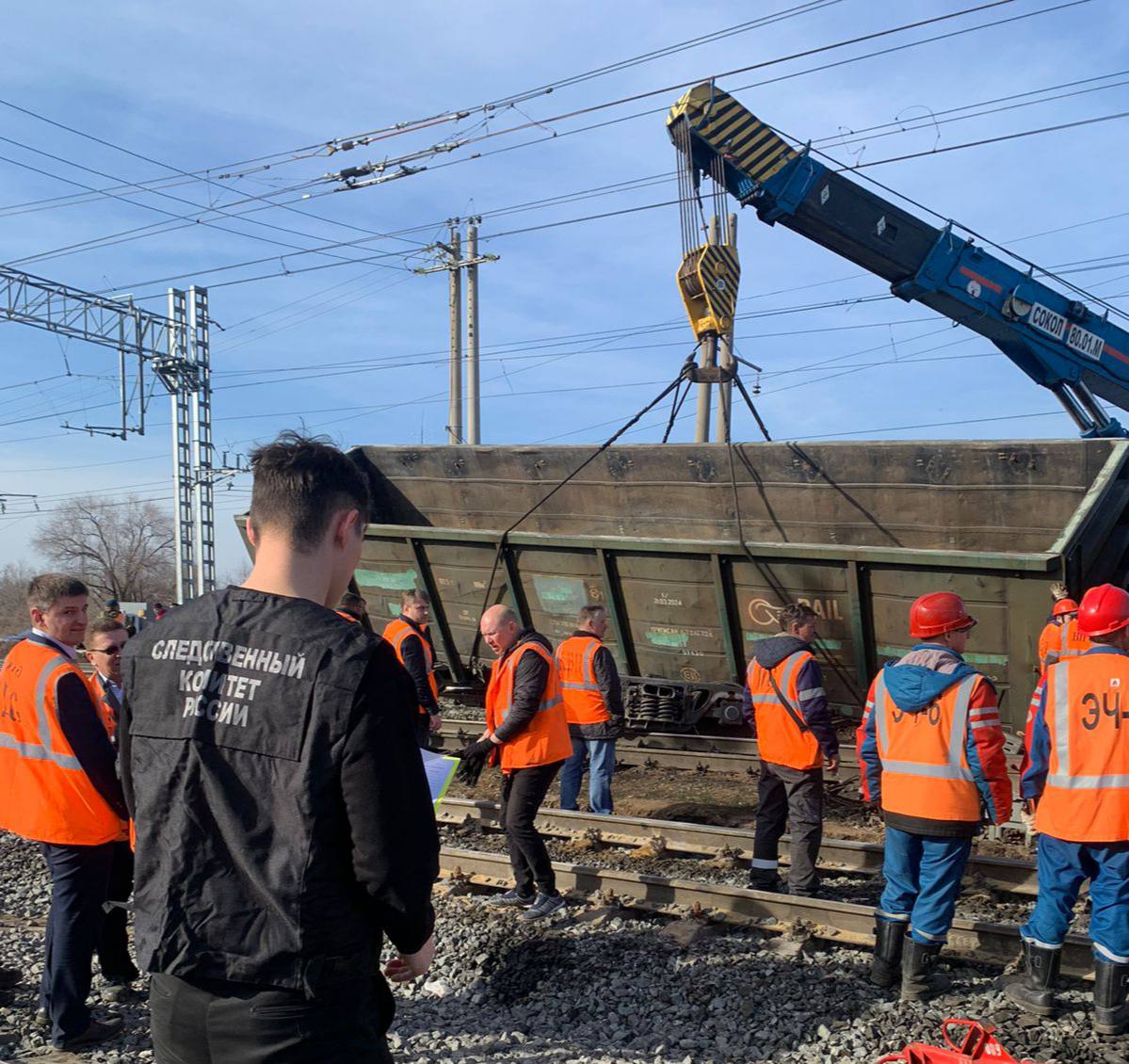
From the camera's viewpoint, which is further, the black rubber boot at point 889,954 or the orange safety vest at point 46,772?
the black rubber boot at point 889,954

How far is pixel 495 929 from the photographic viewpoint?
5254 mm

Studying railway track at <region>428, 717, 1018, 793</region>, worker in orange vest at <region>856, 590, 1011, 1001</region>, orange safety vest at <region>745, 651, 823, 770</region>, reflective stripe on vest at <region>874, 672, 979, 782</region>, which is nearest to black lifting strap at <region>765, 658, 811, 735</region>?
orange safety vest at <region>745, 651, 823, 770</region>

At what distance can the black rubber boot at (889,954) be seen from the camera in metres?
4.46

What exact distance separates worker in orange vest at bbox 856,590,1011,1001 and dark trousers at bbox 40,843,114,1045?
3.45 m

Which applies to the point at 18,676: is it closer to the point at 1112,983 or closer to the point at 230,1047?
the point at 230,1047

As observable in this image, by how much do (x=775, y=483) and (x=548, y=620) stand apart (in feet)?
8.84

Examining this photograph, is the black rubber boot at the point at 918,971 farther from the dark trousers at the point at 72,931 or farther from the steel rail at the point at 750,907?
the dark trousers at the point at 72,931

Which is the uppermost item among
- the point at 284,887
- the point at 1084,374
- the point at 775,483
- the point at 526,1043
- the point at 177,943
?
the point at 1084,374

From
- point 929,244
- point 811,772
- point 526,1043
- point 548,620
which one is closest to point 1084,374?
point 929,244

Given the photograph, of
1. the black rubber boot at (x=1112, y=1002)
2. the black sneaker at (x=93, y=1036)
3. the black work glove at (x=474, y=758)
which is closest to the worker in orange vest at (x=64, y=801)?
the black sneaker at (x=93, y=1036)

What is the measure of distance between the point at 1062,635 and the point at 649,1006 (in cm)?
409

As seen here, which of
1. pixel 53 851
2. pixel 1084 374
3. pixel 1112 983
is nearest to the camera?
pixel 1112 983

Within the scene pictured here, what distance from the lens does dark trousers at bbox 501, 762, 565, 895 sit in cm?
559

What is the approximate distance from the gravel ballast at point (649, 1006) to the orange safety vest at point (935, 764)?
2.69 feet
